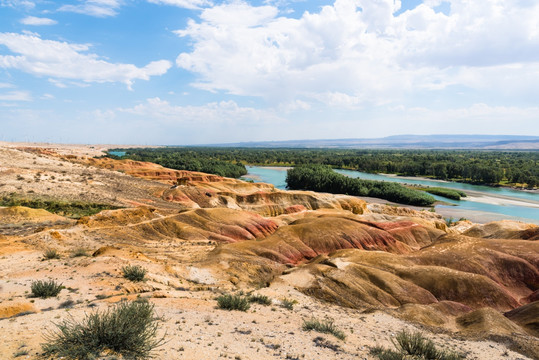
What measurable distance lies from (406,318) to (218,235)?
25.4 metres

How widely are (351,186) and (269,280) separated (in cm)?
7167

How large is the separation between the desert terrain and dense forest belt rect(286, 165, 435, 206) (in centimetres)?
3723

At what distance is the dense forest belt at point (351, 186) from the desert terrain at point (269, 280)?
3723 cm

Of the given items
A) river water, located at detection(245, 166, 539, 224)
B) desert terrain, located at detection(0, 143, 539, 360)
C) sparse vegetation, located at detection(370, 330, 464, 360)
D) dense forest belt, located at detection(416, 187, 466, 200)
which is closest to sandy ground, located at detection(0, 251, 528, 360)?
desert terrain, located at detection(0, 143, 539, 360)

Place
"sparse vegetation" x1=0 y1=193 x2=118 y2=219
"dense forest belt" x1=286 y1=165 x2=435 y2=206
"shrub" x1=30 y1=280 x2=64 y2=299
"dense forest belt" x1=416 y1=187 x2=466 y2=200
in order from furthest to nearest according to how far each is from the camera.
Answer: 1. "dense forest belt" x1=416 y1=187 x2=466 y2=200
2. "dense forest belt" x1=286 y1=165 x2=435 y2=206
3. "sparse vegetation" x1=0 y1=193 x2=118 y2=219
4. "shrub" x1=30 y1=280 x2=64 y2=299

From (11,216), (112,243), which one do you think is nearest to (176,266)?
(112,243)

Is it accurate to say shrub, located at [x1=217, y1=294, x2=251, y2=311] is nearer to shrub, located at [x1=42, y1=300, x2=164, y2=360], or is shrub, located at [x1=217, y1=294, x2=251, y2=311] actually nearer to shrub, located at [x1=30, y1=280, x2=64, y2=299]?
shrub, located at [x1=42, y1=300, x2=164, y2=360]

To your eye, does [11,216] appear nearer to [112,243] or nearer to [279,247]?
[112,243]

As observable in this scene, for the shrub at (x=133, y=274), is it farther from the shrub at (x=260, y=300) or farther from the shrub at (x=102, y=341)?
the shrub at (x=102, y=341)

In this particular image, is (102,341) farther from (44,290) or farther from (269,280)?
(269,280)

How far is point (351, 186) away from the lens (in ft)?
301

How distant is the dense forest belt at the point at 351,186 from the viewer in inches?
3226

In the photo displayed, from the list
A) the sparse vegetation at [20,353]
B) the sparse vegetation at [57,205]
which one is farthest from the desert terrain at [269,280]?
the sparse vegetation at [57,205]

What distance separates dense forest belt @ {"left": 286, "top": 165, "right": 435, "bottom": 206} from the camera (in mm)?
81938
